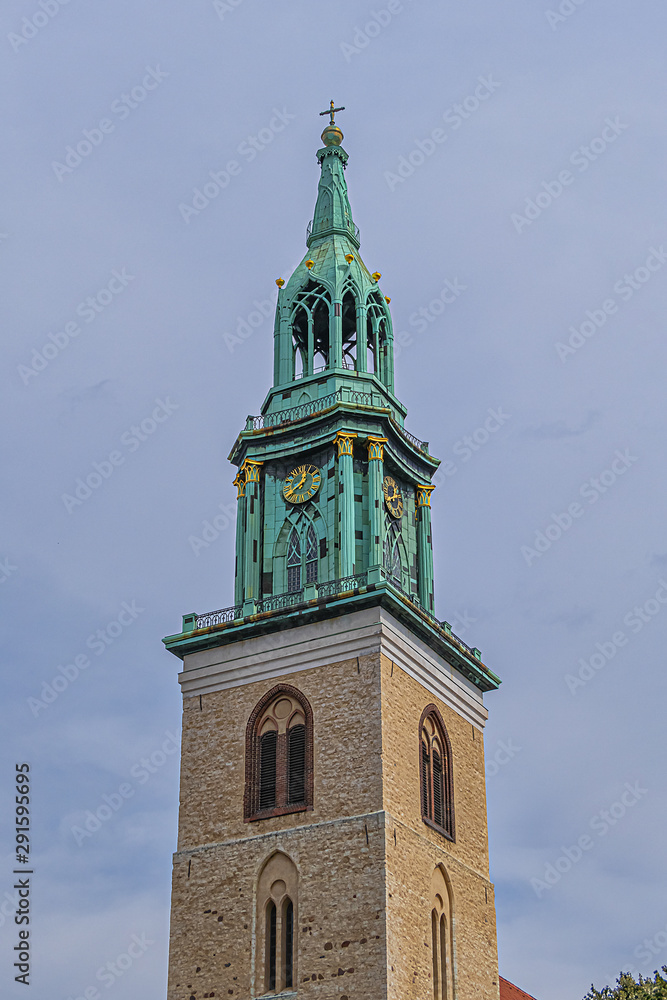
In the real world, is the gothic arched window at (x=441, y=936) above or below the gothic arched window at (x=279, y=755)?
below

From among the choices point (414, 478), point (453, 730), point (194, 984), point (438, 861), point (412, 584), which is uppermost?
point (414, 478)

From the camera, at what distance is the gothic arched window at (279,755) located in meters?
39.9

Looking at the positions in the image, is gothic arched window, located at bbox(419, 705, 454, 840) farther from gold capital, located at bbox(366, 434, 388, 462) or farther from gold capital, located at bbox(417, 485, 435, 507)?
gold capital, located at bbox(366, 434, 388, 462)

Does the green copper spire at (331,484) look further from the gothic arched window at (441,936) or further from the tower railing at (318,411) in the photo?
the gothic arched window at (441,936)

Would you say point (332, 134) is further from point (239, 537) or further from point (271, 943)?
point (271, 943)

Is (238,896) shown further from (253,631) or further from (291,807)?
(253,631)

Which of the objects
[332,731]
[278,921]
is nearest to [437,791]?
[332,731]

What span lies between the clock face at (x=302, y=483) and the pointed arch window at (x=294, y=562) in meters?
1.02

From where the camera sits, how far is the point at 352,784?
39000mm

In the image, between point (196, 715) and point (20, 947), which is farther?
point (196, 715)

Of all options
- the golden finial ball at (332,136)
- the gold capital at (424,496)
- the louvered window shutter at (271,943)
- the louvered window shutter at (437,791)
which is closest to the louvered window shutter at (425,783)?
the louvered window shutter at (437,791)

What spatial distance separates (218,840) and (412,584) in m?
9.78

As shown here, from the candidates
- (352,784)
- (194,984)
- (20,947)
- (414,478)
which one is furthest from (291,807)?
(414,478)

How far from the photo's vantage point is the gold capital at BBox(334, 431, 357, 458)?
4441cm
